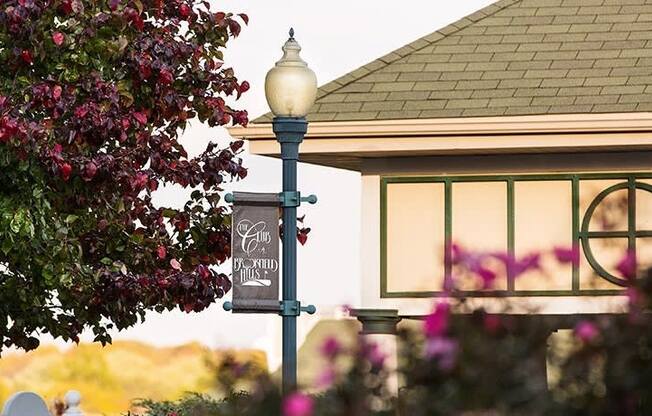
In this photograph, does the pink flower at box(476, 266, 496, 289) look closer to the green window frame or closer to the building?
the building

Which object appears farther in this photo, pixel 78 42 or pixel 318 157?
pixel 318 157

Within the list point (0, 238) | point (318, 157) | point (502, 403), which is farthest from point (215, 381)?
point (318, 157)

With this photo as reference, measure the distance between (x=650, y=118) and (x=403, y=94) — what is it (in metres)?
3.70

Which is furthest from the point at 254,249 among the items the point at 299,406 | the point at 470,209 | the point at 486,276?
the point at 299,406

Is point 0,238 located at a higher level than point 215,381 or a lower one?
higher

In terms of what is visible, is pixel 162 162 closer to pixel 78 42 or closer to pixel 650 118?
pixel 78 42

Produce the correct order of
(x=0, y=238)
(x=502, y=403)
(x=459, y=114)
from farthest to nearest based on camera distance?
(x=459, y=114)
(x=0, y=238)
(x=502, y=403)

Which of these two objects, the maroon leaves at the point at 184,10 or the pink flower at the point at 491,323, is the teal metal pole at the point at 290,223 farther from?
the pink flower at the point at 491,323

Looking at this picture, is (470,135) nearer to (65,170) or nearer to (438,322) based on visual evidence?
(65,170)

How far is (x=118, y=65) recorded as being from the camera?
2192cm

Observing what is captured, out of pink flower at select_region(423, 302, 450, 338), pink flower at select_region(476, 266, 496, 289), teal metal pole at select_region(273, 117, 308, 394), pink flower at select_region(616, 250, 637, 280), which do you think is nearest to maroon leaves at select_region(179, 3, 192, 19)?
teal metal pole at select_region(273, 117, 308, 394)

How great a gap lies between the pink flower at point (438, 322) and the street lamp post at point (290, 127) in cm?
996

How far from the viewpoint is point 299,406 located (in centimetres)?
598

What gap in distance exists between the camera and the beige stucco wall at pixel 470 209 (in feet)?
75.0
